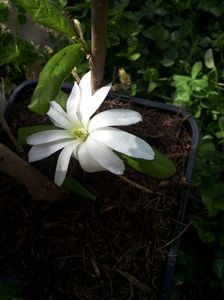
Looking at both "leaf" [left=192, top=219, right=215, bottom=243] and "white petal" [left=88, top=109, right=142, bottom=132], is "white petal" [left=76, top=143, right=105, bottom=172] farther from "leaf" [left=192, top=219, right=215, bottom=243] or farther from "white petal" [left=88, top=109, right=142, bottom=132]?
"leaf" [left=192, top=219, right=215, bottom=243]

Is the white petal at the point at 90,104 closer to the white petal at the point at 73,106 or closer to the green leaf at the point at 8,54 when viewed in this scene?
the white petal at the point at 73,106

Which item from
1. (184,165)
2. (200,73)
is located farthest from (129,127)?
(200,73)

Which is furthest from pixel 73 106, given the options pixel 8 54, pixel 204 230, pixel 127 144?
pixel 8 54

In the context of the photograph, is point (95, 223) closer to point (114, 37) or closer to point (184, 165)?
point (184, 165)

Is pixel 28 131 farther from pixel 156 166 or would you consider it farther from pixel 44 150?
pixel 156 166

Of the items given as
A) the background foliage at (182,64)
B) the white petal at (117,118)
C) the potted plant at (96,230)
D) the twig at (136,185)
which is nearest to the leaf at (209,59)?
the background foliage at (182,64)

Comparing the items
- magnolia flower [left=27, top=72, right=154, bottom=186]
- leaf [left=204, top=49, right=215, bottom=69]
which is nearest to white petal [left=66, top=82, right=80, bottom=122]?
magnolia flower [left=27, top=72, right=154, bottom=186]
